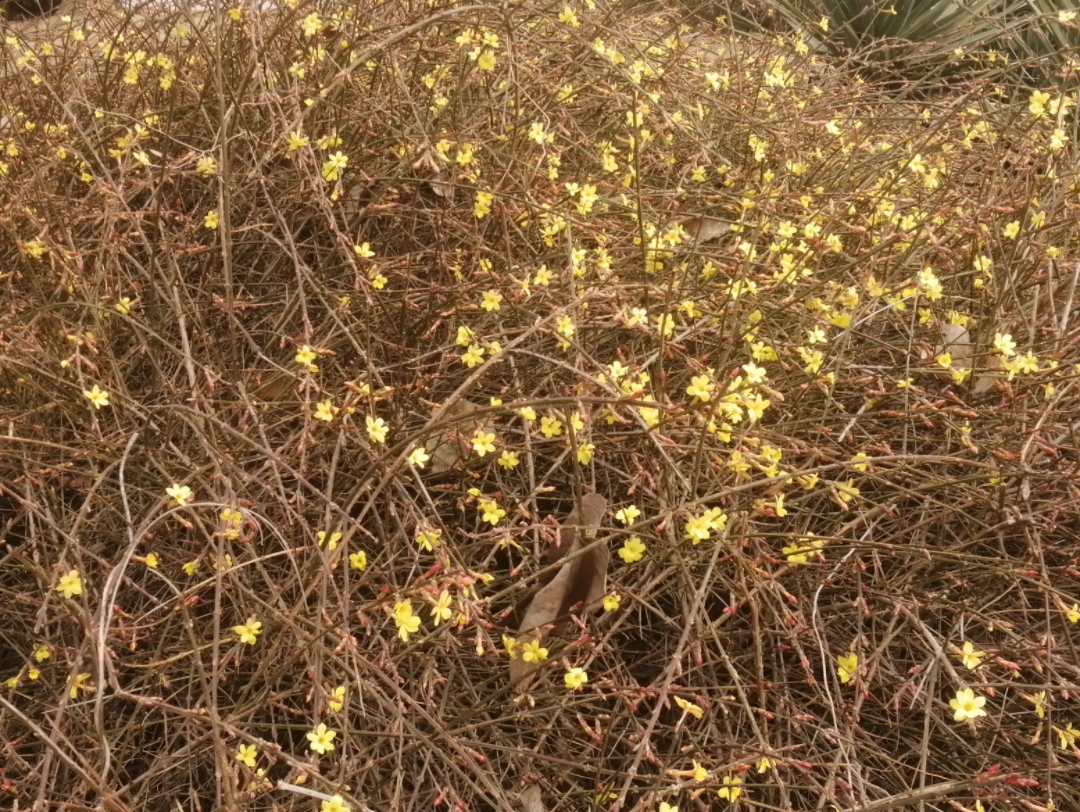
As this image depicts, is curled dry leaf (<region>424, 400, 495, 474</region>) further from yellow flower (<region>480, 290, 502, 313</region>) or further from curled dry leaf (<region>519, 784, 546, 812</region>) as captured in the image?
curled dry leaf (<region>519, 784, 546, 812</region>)

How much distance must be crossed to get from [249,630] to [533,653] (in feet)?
1.27

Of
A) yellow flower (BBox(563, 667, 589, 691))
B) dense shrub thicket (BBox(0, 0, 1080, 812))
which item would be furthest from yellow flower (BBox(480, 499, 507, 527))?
yellow flower (BBox(563, 667, 589, 691))

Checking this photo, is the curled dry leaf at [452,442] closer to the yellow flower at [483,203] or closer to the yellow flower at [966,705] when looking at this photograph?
the yellow flower at [483,203]

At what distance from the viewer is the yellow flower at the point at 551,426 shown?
139 centimetres

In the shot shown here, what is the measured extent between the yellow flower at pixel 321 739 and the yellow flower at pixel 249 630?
0.16 m

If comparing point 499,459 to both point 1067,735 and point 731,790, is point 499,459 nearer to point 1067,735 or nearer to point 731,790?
point 731,790

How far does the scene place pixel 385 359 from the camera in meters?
1.68

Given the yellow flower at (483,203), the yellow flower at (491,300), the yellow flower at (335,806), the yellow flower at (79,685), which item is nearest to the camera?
the yellow flower at (335,806)

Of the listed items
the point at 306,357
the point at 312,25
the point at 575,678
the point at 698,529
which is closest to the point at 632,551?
the point at 698,529

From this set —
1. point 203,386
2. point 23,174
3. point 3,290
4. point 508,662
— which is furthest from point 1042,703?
point 23,174

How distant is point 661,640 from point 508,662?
0.27 meters

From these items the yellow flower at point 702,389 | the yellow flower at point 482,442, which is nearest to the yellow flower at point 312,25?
the yellow flower at point 482,442

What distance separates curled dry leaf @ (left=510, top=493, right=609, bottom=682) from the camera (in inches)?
49.3

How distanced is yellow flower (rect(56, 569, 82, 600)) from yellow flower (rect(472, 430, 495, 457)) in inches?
23.2
